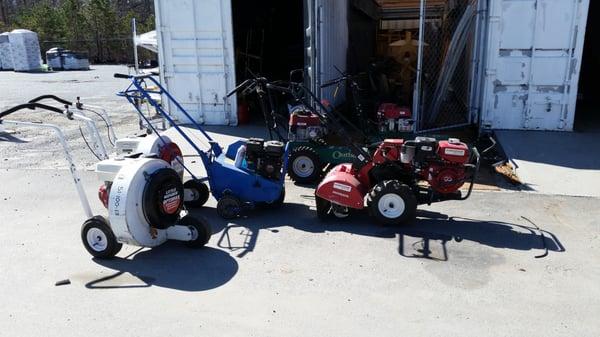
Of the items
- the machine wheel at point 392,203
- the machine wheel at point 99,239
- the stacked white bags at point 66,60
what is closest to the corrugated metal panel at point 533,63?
the machine wheel at point 392,203

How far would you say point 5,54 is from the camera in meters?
28.6

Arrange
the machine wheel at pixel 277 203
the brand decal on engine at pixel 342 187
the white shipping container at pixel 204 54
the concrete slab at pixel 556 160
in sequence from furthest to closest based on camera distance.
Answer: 1. the white shipping container at pixel 204 54
2. the concrete slab at pixel 556 160
3. the machine wheel at pixel 277 203
4. the brand decal on engine at pixel 342 187

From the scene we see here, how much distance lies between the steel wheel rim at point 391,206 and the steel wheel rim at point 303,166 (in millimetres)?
1852

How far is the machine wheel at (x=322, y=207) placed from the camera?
528 cm

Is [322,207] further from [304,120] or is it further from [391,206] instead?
[304,120]

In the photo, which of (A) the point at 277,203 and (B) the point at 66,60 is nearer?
(A) the point at 277,203

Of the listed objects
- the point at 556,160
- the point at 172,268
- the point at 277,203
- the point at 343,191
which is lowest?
the point at 172,268

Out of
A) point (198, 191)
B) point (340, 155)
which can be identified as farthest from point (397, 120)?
point (198, 191)

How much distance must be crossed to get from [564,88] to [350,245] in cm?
621

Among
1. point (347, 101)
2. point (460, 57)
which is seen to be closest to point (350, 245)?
point (460, 57)

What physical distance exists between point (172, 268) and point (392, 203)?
7.30ft

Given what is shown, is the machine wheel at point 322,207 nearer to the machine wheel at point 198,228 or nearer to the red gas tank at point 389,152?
the red gas tank at point 389,152

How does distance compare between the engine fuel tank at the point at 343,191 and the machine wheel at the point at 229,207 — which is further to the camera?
the machine wheel at the point at 229,207

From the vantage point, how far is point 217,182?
5.50 metres
